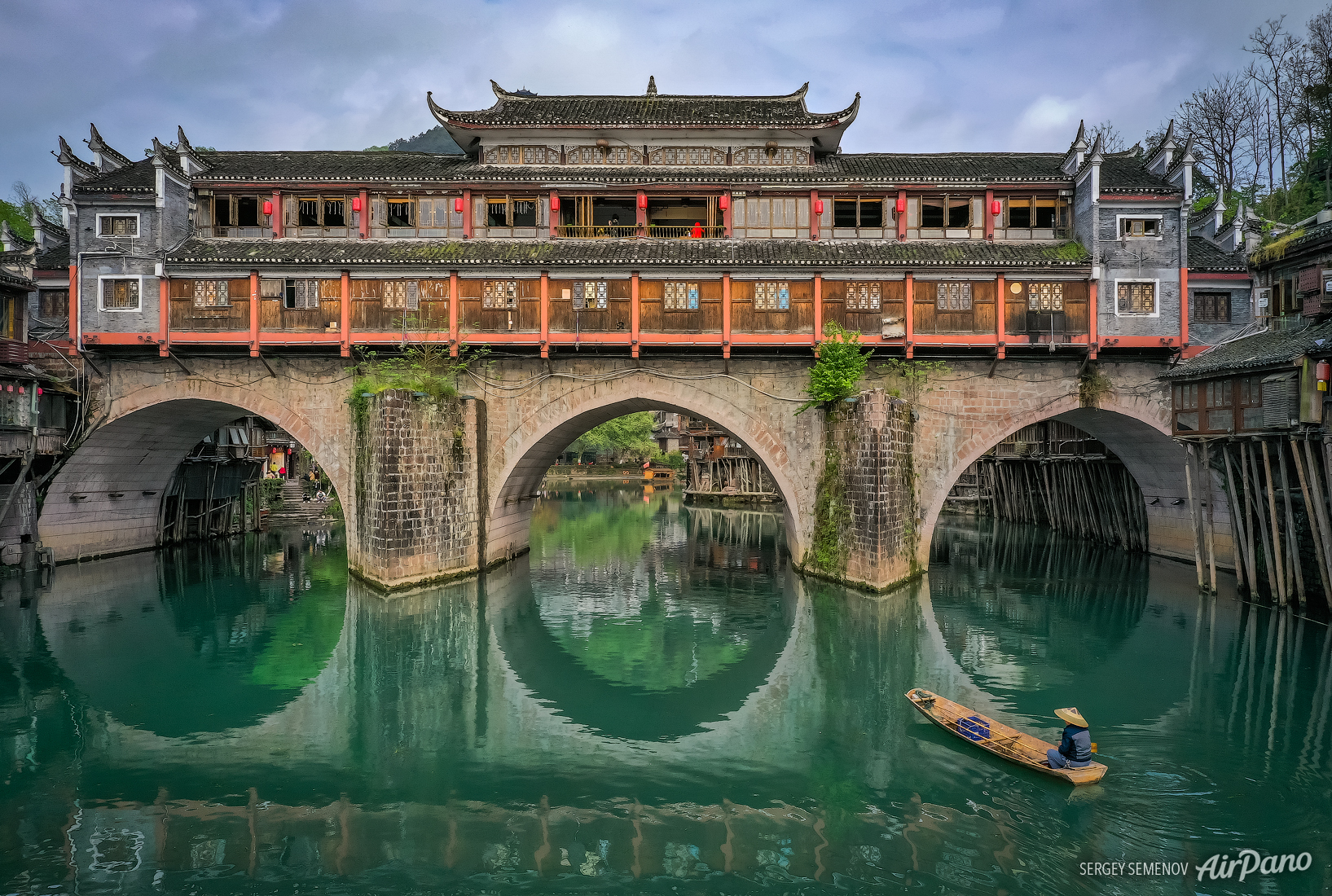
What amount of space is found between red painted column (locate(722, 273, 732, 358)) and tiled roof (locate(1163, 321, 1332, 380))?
1142 cm

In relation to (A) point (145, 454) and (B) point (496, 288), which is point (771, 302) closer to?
(B) point (496, 288)

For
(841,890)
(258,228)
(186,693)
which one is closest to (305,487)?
(258,228)

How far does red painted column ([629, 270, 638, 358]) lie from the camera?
21.7 meters

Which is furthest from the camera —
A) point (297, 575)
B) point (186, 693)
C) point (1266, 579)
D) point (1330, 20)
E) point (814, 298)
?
point (1330, 20)

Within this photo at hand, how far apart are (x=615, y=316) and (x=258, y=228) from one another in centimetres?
1130

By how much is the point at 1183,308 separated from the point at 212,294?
26.7 metres

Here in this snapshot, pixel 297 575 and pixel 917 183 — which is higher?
pixel 917 183

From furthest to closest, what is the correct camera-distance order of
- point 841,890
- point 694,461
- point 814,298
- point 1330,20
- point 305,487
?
point 694,461 → point 305,487 → point 1330,20 → point 814,298 → point 841,890

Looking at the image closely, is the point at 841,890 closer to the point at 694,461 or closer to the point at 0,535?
the point at 0,535

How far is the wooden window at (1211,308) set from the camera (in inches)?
909

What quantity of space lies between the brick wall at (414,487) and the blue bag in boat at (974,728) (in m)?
14.1

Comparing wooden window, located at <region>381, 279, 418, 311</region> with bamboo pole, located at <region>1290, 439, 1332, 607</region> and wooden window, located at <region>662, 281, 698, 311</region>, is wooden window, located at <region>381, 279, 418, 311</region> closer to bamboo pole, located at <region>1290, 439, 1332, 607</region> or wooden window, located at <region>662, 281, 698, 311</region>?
wooden window, located at <region>662, 281, 698, 311</region>

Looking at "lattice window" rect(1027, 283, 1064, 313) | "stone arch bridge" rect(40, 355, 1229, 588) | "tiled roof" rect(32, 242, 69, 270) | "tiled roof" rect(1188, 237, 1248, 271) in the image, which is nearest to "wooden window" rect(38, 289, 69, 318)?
"tiled roof" rect(32, 242, 69, 270)

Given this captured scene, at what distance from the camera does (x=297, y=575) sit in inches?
995
